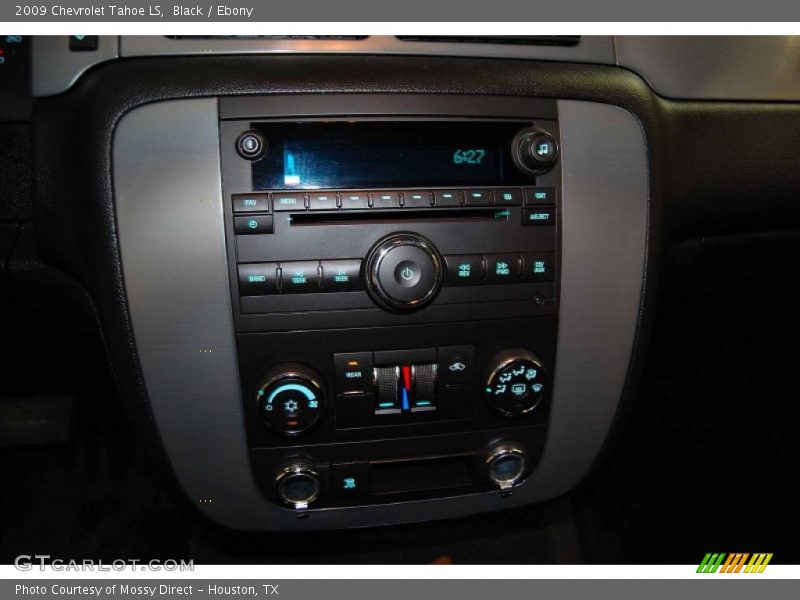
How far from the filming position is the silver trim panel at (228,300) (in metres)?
0.59

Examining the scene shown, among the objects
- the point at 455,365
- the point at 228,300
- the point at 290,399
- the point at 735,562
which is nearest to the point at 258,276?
the point at 228,300

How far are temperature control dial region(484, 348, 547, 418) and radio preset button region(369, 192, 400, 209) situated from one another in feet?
0.82

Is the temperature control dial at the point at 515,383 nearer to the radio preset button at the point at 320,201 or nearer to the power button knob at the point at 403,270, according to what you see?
the power button knob at the point at 403,270

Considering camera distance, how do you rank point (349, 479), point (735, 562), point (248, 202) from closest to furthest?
point (248, 202) < point (349, 479) < point (735, 562)

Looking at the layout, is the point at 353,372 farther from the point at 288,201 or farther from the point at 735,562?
the point at 735,562

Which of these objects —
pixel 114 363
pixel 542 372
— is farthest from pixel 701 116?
pixel 114 363

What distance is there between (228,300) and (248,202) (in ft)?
0.40

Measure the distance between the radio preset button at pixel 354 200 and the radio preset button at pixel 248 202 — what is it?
91mm

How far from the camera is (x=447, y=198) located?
2.03 ft

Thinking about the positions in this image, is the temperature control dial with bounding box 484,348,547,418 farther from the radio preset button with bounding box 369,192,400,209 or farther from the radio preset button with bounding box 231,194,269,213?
the radio preset button with bounding box 231,194,269,213

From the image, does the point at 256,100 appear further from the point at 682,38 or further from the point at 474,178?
the point at 682,38

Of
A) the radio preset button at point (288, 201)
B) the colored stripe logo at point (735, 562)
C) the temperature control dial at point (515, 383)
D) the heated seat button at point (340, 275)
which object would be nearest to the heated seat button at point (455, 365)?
the temperature control dial at point (515, 383)

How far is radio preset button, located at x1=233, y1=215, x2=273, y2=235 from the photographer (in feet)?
1.94

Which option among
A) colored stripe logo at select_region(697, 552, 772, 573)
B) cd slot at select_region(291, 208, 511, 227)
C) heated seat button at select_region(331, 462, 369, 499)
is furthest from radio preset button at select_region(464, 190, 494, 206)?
colored stripe logo at select_region(697, 552, 772, 573)
